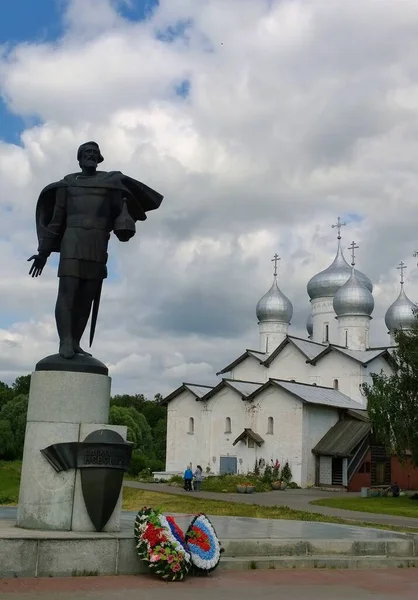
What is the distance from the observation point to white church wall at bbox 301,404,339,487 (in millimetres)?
36344

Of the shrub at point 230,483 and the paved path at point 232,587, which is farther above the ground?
the shrub at point 230,483

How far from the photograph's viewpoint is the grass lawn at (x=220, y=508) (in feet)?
52.3

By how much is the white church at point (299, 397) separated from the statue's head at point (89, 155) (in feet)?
93.4

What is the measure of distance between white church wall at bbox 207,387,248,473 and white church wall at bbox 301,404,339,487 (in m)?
3.86

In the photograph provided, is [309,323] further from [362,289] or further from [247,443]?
[247,443]

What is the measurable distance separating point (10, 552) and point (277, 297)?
44650mm

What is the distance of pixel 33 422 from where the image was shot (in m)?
8.70

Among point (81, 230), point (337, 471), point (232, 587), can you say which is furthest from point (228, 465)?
point (232, 587)

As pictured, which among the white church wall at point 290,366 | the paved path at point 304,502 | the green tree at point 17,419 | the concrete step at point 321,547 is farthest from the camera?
the green tree at point 17,419

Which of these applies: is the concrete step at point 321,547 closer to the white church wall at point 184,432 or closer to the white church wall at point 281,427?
the white church wall at point 281,427

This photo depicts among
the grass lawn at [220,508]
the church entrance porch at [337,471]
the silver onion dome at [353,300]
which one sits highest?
the silver onion dome at [353,300]

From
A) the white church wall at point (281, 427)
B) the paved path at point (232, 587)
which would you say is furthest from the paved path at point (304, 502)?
the paved path at point (232, 587)

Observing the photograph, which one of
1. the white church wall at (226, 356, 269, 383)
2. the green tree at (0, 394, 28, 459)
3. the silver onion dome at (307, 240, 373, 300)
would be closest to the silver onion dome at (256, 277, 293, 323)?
the silver onion dome at (307, 240, 373, 300)

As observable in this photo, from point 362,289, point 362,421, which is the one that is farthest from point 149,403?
point 362,421
